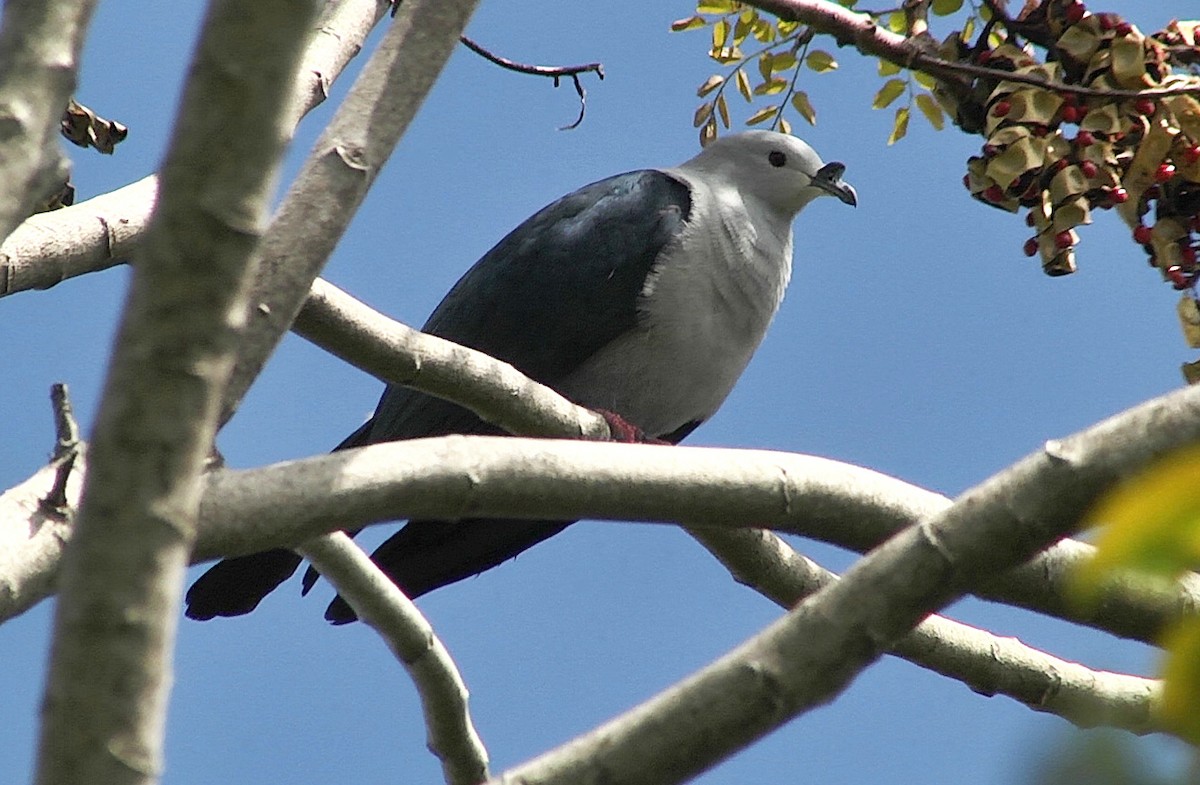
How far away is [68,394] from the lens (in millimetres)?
2145

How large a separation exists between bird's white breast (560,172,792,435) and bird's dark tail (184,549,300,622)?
1.18 meters

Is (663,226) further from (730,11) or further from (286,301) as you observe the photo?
(286,301)

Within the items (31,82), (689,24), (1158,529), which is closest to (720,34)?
(689,24)

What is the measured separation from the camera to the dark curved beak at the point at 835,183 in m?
5.01

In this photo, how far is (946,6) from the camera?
3.56 metres

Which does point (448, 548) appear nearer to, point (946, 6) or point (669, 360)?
point (669, 360)

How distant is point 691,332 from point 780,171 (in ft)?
3.05

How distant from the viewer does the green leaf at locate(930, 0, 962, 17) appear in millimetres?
3551

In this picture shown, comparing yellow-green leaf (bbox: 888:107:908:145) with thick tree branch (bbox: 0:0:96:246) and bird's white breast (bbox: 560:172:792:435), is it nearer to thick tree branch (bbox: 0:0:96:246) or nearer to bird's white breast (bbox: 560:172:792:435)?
bird's white breast (bbox: 560:172:792:435)

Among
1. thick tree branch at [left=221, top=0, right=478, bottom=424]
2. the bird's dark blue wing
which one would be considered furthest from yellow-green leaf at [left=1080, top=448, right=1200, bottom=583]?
the bird's dark blue wing

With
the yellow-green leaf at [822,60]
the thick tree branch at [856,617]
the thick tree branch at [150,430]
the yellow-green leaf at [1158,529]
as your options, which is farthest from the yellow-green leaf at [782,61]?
the yellow-green leaf at [1158,529]

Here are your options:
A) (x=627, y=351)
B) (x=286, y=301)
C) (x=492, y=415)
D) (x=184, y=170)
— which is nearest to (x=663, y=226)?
(x=627, y=351)

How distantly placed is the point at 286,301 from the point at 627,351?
2378mm

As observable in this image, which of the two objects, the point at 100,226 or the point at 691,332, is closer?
the point at 100,226
